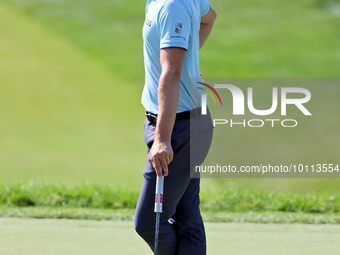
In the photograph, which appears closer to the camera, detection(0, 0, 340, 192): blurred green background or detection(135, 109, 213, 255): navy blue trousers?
detection(135, 109, 213, 255): navy blue trousers

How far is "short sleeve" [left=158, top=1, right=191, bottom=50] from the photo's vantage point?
1.61 m

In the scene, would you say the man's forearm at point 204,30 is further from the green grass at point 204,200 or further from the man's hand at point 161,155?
the green grass at point 204,200

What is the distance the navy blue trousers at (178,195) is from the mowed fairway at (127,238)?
798mm

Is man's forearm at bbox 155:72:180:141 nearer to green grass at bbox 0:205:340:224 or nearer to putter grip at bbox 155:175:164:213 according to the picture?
putter grip at bbox 155:175:164:213

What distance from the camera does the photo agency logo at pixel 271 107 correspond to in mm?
4734

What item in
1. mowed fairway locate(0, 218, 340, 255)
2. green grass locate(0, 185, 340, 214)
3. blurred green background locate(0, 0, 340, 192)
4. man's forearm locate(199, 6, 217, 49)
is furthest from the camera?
blurred green background locate(0, 0, 340, 192)

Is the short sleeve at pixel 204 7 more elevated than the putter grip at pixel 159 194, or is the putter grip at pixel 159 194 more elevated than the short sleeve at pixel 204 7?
the short sleeve at pixel 204 7

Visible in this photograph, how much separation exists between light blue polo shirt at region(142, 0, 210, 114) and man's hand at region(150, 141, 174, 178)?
0.18 meters

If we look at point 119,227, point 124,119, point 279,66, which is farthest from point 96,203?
point 279,66

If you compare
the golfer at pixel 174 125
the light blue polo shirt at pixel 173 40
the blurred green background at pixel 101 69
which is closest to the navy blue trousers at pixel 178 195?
the golfer at pixel 174 125

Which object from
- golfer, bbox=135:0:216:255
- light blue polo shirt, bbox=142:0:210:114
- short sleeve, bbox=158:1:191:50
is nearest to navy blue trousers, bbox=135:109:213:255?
golfer, bbox=135:0:216:255

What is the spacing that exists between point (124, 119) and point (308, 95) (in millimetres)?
2179

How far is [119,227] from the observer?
317 centimetres

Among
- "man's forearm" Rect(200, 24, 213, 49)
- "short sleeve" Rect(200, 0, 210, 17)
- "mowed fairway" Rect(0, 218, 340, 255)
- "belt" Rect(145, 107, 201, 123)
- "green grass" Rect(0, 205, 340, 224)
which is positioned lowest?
"mowed fairway" Rect(0, 218, 340, 255)
